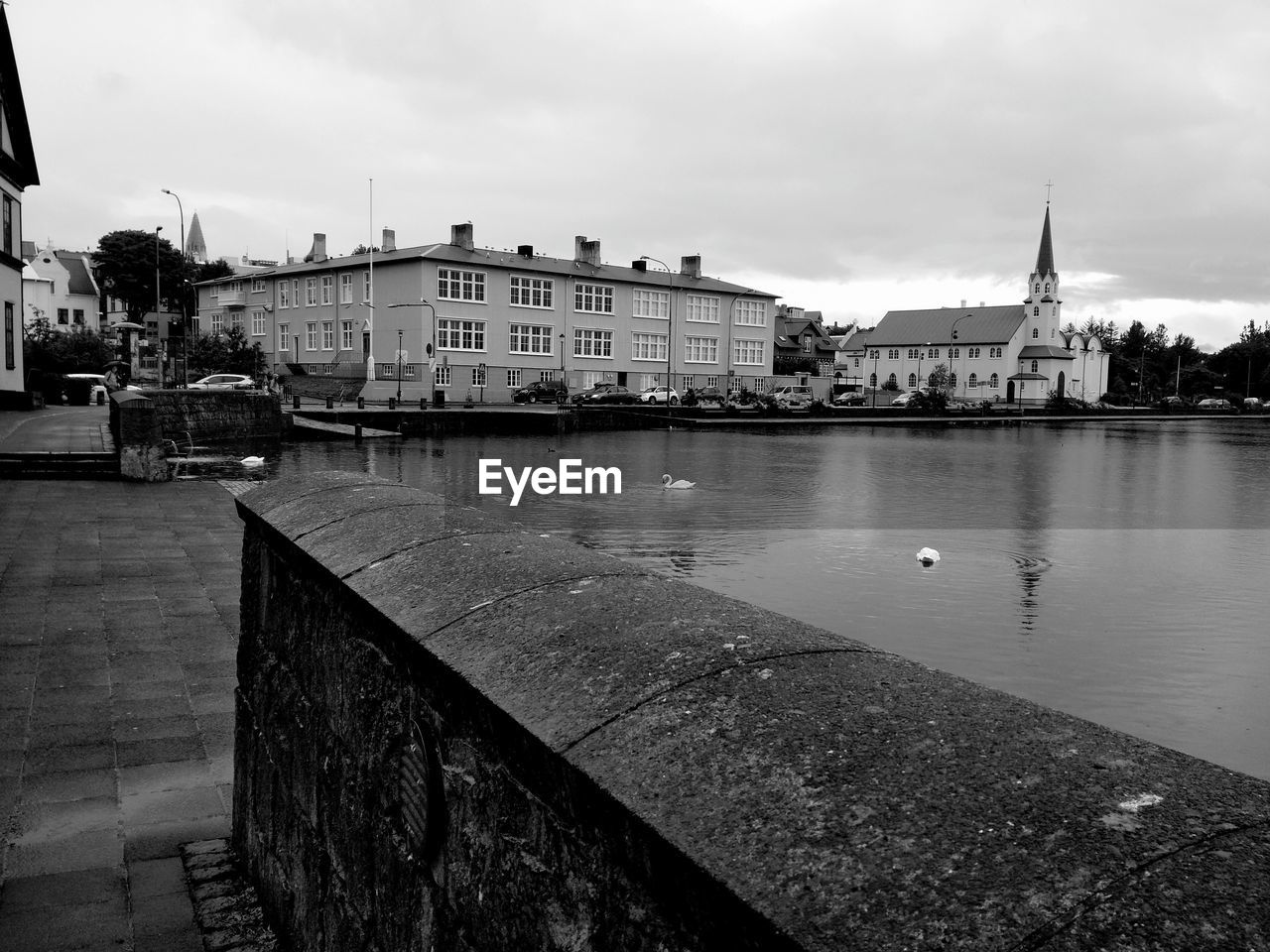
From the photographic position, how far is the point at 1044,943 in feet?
3.36

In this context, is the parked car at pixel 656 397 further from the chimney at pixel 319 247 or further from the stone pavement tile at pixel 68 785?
the stone pavement tile at pixel 68 785

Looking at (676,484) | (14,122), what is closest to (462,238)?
(14,122)

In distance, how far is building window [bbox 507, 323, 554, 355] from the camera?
2896 inches

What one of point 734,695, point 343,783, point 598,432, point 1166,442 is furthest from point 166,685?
point 1166,442

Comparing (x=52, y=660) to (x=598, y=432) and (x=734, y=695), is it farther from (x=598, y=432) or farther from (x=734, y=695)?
(x=598, y=432)

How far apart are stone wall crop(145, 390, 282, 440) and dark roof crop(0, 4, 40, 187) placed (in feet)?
60.8

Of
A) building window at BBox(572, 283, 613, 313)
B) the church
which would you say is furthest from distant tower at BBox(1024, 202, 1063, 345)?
building window at BBox(572, 283, 613, 313)

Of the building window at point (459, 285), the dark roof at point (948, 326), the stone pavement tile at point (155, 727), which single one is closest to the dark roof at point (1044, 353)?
the dark roof at point (948, 326)

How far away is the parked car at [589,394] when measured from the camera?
64006mm

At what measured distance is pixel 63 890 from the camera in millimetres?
3771

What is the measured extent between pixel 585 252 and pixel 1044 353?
192 feet

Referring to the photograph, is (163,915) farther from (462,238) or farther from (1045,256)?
(1045,256)

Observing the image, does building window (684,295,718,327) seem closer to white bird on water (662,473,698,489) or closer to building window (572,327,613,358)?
building window (572,327,613,358)

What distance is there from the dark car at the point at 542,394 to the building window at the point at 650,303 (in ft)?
46.5
